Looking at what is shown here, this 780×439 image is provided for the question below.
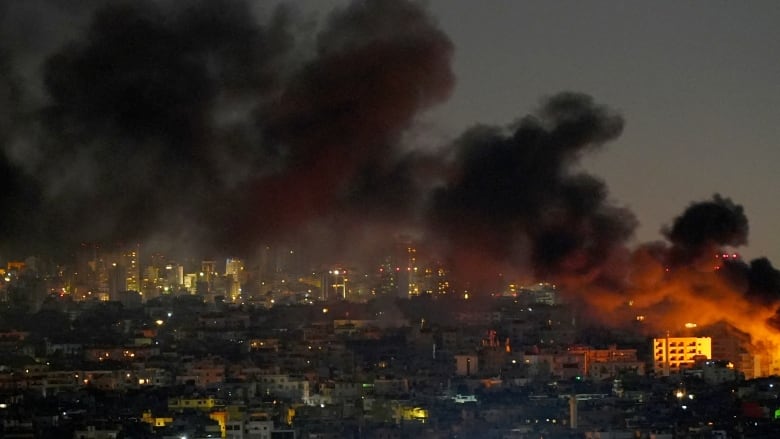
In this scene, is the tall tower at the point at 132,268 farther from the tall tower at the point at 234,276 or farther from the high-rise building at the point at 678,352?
the high-rise building at the point at 678,352

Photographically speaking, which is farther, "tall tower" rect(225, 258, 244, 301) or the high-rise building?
"tall tower" rect(225, 258, 244, 301)

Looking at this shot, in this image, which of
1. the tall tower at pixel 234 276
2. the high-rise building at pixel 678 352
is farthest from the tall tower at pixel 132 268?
the high-rise building at pixel 678 352

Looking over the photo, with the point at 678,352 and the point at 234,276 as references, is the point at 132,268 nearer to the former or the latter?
the point at 234,276

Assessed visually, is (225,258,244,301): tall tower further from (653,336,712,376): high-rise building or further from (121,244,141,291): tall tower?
(653,336,712,376): high-rise building

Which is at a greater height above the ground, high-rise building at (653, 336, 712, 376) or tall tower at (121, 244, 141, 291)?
tall tower at (121, 244, 141, 291)

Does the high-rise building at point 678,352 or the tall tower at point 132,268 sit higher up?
the tall tower at point 132,268

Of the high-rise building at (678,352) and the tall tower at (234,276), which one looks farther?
the tall tower at (234,276)

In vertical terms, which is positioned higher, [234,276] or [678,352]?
[234,276]

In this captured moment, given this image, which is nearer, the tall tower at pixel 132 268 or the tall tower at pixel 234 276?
the tall tower at pixel 132 268

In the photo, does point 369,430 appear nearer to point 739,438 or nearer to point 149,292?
point 739,438

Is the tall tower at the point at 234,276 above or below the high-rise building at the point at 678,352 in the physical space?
above

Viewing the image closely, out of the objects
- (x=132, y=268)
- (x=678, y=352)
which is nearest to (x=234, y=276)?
(x=132, y=268)

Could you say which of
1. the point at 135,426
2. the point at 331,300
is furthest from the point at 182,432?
the point at 331,300

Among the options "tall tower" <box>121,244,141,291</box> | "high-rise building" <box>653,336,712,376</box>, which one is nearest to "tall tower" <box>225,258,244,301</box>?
"tall tower" <box>121,244,141,291</box>
